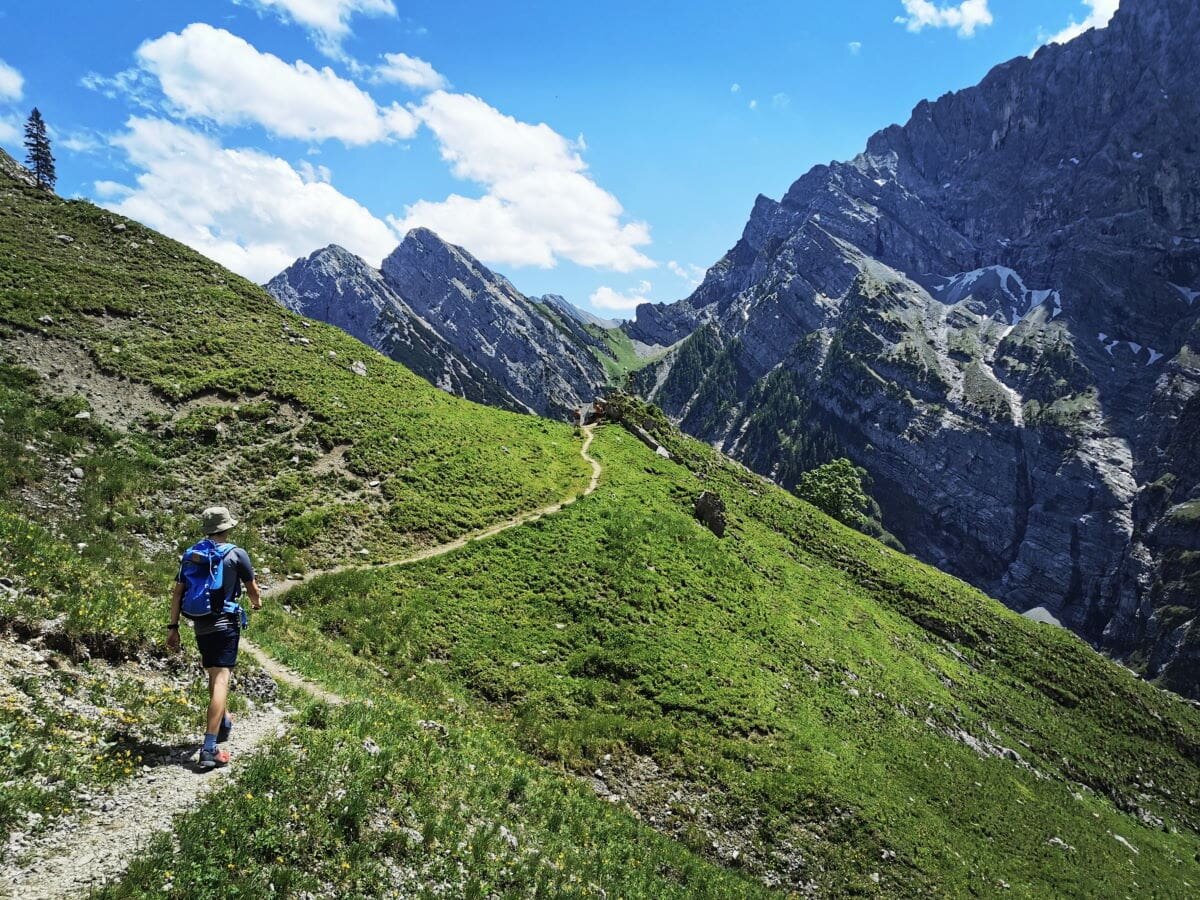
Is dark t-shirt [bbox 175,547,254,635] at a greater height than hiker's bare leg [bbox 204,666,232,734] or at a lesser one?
greater

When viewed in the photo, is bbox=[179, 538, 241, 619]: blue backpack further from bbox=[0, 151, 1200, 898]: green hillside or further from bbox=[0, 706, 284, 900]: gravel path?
bbox=[0, 706, 284, 900]: gravel path

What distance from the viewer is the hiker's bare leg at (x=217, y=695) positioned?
32.3ft

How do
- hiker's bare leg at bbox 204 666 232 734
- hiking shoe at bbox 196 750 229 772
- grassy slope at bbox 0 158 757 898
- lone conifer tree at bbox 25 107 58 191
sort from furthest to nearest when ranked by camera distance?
1. lone conifer tree at bbox 25 107 58 191
2. hiker's bare leg at bbox 204 666 232 734
3. hiking shoe at bbox 196 750 229 772
4. grassy slope at bbox 0 158 757 898

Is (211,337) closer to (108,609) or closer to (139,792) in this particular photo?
(108,609)

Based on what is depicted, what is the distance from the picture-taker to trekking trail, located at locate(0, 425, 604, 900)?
6801 millimetres

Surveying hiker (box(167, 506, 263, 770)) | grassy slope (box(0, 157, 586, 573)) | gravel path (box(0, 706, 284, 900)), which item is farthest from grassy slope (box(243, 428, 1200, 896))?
gravel path (box(0, 706, 284, 900))

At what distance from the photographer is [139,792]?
8.71 meters

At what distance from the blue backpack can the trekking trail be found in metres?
2.38

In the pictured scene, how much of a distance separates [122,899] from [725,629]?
83.9 feet

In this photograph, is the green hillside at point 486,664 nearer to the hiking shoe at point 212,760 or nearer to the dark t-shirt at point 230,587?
the hiking shoe at point 212,760

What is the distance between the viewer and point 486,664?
75.5ft

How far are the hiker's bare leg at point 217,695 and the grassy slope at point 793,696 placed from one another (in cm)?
726

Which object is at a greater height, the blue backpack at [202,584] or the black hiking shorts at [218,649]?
the blue backpack at [202,584]

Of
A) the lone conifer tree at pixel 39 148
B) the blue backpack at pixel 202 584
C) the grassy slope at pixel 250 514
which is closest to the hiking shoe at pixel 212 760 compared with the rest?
the grassy slope at pixel 250 514
